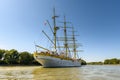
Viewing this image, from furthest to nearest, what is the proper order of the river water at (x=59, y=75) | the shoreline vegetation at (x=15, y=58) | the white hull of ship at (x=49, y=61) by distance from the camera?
1. the shoreline vegetation at (x=15, y=58)
2. the white hull of ship at (x=49, y=61)
3. the river water at (x=59, y=75)

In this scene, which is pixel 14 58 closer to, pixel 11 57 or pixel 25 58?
Result: pixel 11 57

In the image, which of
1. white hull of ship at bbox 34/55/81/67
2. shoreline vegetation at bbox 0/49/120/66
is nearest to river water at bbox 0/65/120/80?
white hull of ship at bbox 34/55/81/67

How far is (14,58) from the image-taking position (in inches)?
3755

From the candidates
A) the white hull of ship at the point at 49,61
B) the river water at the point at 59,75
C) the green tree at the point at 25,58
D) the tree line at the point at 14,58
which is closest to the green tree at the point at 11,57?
the tree line at the point at 14,58

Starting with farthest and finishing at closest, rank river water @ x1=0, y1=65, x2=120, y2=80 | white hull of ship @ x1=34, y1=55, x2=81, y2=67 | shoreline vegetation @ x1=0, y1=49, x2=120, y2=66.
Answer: shoreline vegetation @ x1=0, y1=49, x2=120, y2=66 → white hull of ship @ x1=34, y1=55, x2=81, y2=67 → river water @ x1=0, y1=65, x2=120, y2=80

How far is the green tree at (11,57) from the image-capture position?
9228cm

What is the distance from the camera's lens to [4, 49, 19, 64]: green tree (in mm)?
92275

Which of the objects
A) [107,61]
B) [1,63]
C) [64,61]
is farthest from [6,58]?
[107,61]

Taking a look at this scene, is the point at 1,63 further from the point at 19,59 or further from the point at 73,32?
the point at 73,32

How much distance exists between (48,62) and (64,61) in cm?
1289

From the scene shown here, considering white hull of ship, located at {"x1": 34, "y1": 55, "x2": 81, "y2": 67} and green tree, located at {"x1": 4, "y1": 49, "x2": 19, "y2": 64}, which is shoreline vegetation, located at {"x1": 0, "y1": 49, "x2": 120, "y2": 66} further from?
white hull of ship, located at {"x1": 34, "y1": 55, "x2": 81, "y2": 67}

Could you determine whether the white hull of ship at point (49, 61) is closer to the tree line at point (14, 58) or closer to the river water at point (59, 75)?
the river water at point (59, 75)

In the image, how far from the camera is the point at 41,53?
184ft

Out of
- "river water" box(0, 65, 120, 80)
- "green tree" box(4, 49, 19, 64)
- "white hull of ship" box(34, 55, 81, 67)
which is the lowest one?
"river water" box(0, 65, 120, 80)
